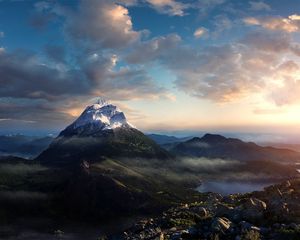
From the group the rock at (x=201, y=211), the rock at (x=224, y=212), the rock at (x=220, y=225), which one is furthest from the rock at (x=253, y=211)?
the rock at (x=201, y=211)

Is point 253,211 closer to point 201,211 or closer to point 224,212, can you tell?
point 224,212

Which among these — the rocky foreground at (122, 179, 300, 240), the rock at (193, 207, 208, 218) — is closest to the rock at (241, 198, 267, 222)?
the rocky foreground at (122, 179, 300, 240)

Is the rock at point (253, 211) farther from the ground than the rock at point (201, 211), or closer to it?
farther from the ground

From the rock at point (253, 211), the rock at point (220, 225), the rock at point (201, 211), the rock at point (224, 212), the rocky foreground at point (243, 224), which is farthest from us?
the rock at point (201, 211)

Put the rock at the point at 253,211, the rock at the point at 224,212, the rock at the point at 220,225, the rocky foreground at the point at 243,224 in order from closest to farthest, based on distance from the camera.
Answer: the rocky foreground at the point at 243,224, the rock at the point at 220,225, the rock at the point at 253,211, the rock at the point at 224,212

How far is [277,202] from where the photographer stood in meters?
76.4

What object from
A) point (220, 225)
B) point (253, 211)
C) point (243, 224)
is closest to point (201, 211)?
point (253, 211)

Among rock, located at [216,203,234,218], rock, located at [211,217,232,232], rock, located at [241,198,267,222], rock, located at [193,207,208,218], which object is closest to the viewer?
rock, located at [211,217,232,232]

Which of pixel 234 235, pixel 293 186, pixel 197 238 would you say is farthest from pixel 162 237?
pixel 293 186

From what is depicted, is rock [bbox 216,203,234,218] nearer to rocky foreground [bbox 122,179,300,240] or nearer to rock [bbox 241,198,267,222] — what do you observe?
rocky foreground [bbox 122,179,300,240]

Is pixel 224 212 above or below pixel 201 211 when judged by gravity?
above

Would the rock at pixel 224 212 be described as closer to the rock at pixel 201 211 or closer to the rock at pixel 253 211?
the rock at pixel 253 211

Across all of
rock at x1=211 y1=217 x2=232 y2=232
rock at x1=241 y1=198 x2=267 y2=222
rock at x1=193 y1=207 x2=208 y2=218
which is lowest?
rock at x1=193 y1=207 x2=208 y2=218

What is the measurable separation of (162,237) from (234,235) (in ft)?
34.6
